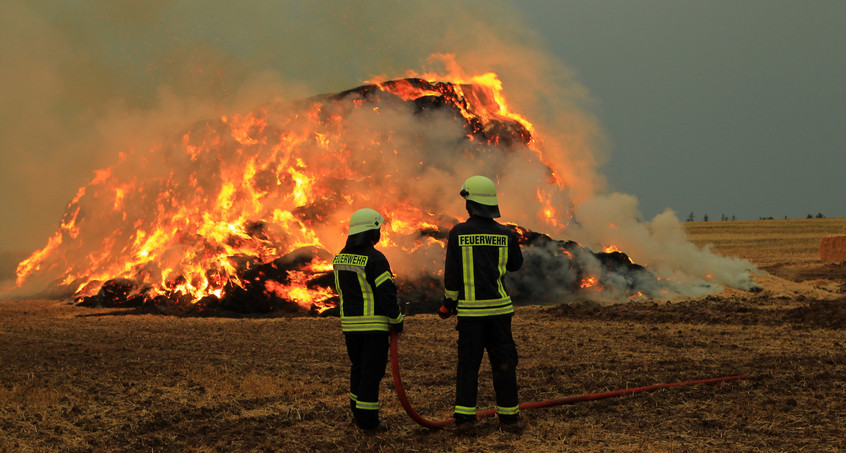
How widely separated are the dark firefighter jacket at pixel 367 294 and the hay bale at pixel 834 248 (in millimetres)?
32555

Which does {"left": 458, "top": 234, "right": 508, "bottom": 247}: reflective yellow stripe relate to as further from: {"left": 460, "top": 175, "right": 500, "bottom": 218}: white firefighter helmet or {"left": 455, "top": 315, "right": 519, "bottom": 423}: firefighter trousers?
{"left": 455, "top": 315, "right": 519, "bottom": 423}: firefighter trousers

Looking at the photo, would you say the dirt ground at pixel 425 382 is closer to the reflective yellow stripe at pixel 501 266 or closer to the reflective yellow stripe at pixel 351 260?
the reflective yellow stripe at pixel 501 266

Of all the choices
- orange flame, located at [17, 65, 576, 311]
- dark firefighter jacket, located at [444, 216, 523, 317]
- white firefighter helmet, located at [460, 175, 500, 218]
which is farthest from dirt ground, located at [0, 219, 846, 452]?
orange flame, located at [17, 65, 576, 311]

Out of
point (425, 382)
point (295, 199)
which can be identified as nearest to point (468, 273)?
point (425, 382)

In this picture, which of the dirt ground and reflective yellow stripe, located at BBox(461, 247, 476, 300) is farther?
the dirt ground

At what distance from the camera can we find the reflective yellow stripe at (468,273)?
643 cm

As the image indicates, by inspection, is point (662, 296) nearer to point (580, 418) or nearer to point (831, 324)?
point (831, 324)

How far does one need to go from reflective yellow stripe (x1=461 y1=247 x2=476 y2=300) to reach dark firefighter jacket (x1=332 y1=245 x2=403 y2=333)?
64 centimetres

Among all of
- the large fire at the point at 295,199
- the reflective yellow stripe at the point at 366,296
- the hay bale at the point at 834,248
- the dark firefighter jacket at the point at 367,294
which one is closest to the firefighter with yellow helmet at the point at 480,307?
the dark firefighter jacket at the point at 367,294

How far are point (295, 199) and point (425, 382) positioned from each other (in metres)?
12.3

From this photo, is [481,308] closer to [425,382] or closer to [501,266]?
[501,266]

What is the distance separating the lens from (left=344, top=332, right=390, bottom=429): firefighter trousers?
6.47 meters

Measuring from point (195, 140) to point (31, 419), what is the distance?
1594cm

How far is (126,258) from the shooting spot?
22391 millimetres
